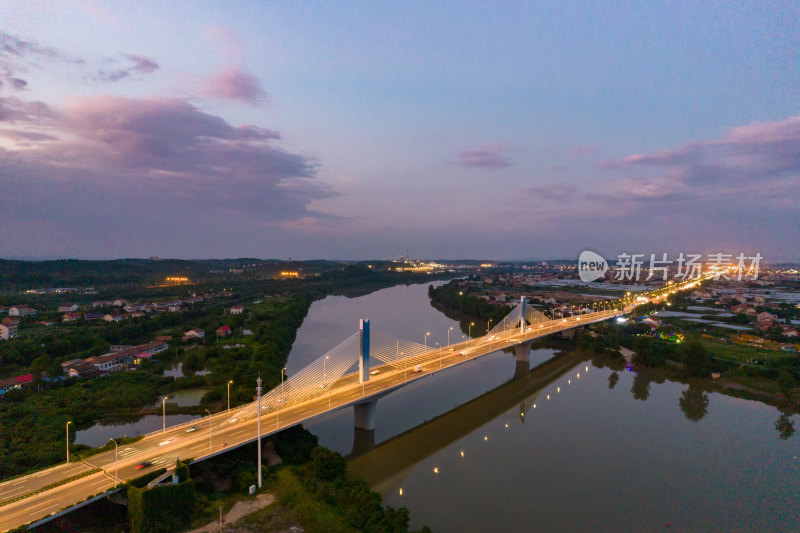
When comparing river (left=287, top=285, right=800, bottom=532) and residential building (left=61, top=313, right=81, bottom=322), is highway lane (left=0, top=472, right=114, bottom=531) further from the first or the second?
residential building (left=61, top=313, right=81, bottom=322)

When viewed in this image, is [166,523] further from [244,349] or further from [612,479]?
[244,349]

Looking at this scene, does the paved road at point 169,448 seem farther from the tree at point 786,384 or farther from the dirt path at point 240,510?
the tree at point 786,384

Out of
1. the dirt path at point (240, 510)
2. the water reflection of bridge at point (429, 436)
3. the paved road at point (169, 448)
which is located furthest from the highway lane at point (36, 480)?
the water reflection of bridge at point (429, 436)

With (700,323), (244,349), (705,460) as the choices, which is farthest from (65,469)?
(700,323)

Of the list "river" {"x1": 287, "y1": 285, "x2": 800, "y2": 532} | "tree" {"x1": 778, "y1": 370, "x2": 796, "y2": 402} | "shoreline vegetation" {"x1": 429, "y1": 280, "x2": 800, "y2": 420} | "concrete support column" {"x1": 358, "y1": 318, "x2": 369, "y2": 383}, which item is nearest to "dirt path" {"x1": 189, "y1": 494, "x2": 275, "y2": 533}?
"river" {"x1": 287, "y1": 285, "x2": 800, "y2": 532}

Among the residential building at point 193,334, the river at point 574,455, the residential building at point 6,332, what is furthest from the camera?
the residential building at point 193,334
